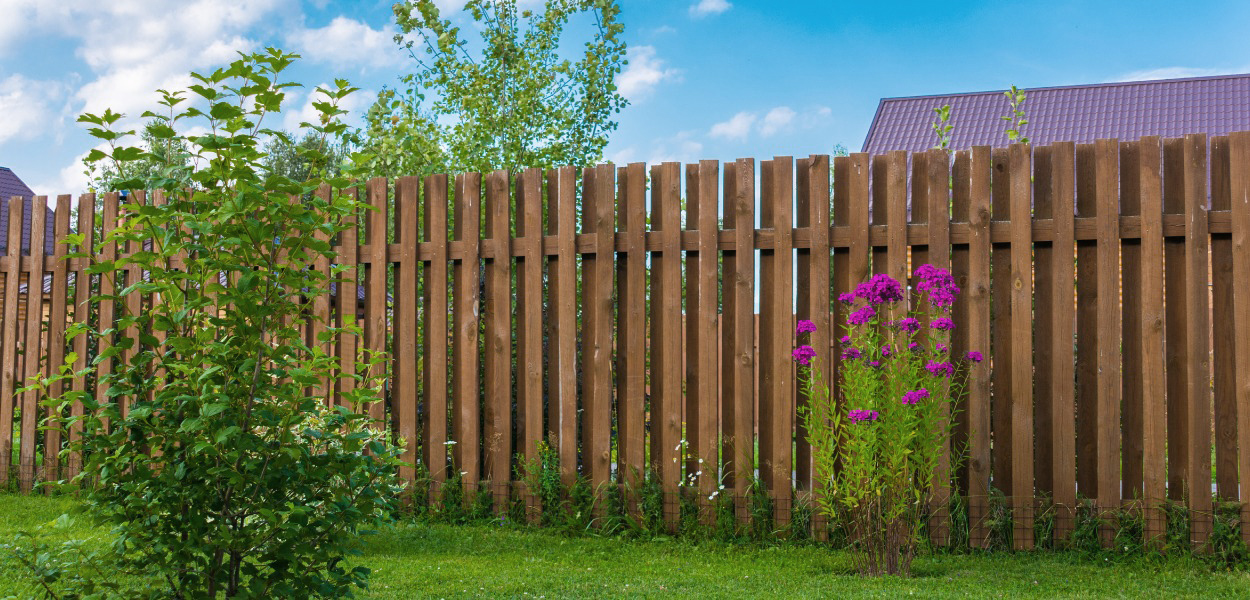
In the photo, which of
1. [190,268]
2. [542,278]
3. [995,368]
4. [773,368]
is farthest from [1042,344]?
[190,268]

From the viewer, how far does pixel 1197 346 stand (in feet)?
15.3

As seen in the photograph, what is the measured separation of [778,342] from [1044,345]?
129 cm

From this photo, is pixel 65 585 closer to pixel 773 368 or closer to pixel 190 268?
pixel 190 268

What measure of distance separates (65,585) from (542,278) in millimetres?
3037

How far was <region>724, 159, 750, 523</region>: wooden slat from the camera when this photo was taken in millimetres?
5031

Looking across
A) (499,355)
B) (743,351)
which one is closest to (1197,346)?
(743,351)

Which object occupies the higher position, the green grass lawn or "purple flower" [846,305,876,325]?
"purple flower" [846,305,876,325]

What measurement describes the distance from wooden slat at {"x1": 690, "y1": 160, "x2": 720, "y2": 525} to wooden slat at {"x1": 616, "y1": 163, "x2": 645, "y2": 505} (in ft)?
0.82

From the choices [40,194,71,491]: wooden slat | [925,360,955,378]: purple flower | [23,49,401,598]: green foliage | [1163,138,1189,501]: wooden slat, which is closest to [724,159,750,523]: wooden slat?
[925,360,955,378]: purple flower

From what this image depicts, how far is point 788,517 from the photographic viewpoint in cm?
497

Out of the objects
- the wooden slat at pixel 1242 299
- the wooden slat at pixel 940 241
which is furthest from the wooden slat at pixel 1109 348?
the wooden slat at pixel 940 241

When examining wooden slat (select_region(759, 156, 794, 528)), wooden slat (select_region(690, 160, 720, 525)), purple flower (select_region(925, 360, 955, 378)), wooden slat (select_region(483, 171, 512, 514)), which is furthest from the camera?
wooden slat (select_region(483, 171, 512, 514))

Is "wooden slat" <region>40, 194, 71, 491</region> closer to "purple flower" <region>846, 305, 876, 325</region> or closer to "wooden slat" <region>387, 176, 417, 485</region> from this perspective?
"wooden slat" <region>387, 176, 417, 485</region>

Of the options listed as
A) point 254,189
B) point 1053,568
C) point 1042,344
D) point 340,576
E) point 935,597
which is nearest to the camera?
point 254,189
